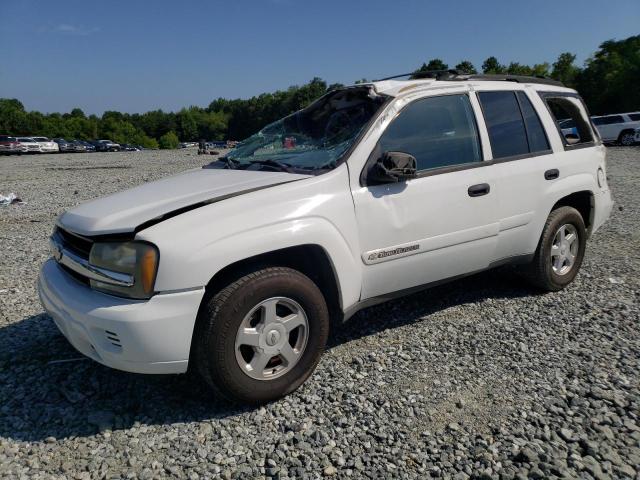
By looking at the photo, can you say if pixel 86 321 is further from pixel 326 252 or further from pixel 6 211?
pixel 6 211

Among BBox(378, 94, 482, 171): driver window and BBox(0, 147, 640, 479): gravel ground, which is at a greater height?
BBox(378, 94, 482, 171): driver window

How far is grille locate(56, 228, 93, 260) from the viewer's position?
2.63m

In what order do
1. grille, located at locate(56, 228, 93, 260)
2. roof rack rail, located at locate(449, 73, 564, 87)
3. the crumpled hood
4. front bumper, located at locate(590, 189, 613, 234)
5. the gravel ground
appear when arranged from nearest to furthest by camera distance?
1. the gravel ground
2. the crumpled hood
3. grille, located at locate(56, 228, 93, 260)
4. roof rack rail, located at locate(449, 73, 564, 87)
5. front bumper, located at locate(590, 189, 613, 234)

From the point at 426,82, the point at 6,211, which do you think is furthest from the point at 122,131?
the point at 426,82

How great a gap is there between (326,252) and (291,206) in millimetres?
335

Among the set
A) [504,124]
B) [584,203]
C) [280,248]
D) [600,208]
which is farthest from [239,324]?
[600,208]

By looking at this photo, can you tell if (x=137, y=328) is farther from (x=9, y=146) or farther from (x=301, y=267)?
(x=9, y=146)

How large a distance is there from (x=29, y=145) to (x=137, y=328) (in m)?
42.5

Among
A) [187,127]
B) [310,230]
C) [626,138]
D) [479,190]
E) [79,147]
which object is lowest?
[79,147]

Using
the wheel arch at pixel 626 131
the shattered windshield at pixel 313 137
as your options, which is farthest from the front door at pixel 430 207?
the wheel arch at pixel 626 131

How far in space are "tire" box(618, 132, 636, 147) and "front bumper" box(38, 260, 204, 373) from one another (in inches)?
1041

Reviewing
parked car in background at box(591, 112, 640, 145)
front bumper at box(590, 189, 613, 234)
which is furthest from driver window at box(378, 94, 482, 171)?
parked car in background at box(591, 112, 640, 145)

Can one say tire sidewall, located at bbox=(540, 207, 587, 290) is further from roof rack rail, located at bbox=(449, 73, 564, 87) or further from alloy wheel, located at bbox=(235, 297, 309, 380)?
alloy wheel, located at bbox=(235, 297, 309, 380)

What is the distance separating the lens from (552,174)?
3957 millimetres
